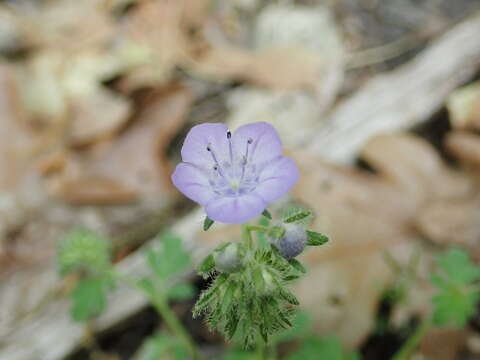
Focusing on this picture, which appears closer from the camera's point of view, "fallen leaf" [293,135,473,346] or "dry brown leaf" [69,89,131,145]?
"fallen leaf" [293,135,473,346]

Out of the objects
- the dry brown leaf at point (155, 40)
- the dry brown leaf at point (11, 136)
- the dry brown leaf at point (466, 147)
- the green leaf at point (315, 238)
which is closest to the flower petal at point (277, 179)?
the green leaf at point (315, 238)

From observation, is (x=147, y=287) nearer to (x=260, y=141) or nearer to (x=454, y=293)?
(x=260, y=141)

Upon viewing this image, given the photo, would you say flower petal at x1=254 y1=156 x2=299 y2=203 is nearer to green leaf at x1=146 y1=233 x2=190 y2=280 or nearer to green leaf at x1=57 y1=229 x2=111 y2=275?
green leaf at x1=146 y1=233 x2=190 y2=280

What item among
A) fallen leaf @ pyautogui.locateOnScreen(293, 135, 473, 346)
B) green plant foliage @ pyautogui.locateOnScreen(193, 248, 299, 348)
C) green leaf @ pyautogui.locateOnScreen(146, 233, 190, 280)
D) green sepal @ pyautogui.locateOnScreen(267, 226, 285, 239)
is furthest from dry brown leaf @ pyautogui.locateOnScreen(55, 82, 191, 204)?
green sepal @ pyautogui.locateOnScreen(267, 226, 285, 239)

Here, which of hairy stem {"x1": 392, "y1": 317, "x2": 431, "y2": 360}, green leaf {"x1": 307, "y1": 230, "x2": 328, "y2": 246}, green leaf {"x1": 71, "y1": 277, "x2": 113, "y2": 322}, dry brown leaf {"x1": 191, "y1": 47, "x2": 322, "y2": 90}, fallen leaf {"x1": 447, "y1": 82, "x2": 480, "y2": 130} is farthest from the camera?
dry brown leaf {"x1": 191, "y1": 47, "x2": 322, "y2": 90}

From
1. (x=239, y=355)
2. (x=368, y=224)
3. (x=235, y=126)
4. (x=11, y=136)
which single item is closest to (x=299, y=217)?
(x=239, y=355)

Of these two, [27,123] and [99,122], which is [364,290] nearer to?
[99,122]
